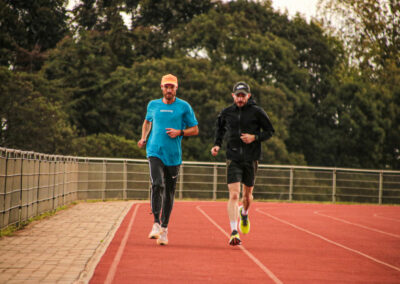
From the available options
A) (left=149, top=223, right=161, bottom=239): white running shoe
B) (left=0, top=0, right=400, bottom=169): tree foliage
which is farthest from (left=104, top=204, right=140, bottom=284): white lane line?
(left=0, top=0, right=400, bottom=169): tree foliage

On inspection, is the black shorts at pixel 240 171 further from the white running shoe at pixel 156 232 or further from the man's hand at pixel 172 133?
the white running shoe at pixel 156 232

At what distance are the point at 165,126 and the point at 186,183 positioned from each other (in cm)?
1799

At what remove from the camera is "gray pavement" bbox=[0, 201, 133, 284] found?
7.04m

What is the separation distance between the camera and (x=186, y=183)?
2758 cm

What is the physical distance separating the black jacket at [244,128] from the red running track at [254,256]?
1.31 m

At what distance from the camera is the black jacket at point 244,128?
1004cm

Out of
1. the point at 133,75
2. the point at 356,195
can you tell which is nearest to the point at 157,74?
the point at 133,75

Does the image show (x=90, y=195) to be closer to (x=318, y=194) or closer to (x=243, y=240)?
(x=318, y=194)

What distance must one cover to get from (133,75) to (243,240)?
34.0 meters

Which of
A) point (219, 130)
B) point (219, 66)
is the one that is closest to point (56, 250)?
point (219, 130)

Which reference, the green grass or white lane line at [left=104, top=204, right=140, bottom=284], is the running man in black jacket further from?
the green grass

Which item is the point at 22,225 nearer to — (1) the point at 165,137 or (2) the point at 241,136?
(1) the point at 165,137

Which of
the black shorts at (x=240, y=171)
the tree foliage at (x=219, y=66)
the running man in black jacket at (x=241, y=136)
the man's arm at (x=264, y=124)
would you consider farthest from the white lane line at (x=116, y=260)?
the tree foliage at (x=219, y=66)

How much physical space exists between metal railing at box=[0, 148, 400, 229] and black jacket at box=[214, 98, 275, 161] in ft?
15.4
